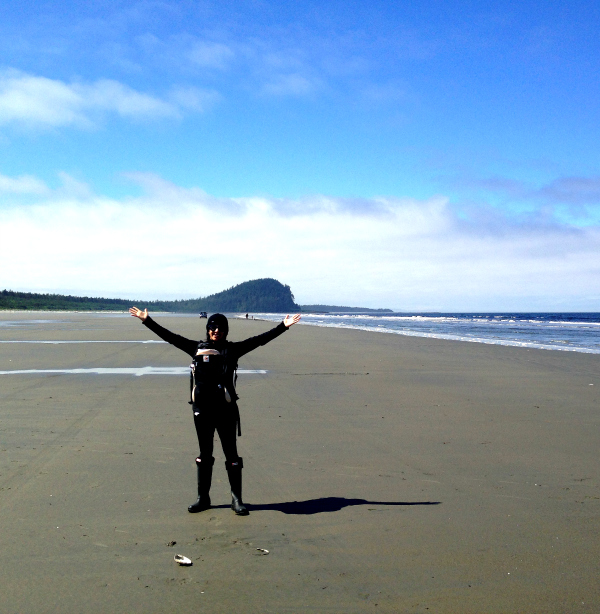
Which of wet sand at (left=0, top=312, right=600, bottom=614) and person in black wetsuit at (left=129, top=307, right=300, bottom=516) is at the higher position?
person in black wetsuit at (left=129, top=307, right=300, bottom=516)

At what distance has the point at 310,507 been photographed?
498 cm

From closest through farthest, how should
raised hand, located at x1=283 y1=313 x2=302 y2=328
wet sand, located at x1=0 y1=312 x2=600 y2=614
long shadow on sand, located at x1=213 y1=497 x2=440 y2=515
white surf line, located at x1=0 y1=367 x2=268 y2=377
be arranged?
wet sand, located at x1=0 y1=312 x2=600 y2=614 < long shadow on sand, located at x1=213 y1=497 x2=440 y2=515 < raised hand, located at x1=283 y1=313 x2=302 y2=328 < white surf line, located at x1=0 y1=367 x2=268 y2=377

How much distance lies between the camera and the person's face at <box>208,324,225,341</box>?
194 inches

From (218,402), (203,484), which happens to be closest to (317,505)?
(203,484)

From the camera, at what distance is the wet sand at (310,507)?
11.5ft

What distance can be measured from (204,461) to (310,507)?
1028mm

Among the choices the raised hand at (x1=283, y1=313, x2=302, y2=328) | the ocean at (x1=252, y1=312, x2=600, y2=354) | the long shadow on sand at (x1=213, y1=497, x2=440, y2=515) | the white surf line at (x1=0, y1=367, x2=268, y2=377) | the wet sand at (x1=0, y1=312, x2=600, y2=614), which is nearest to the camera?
the wet sand at (x1=0, y1=312, x2=600, y2=614)

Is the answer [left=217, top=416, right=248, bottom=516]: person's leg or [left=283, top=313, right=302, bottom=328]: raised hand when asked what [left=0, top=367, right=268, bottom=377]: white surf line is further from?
[left=217, top=416, right=248, bottom=516]: person's leg

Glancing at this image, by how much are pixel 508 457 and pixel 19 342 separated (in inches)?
A: 920

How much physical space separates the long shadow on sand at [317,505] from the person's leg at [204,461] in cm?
42

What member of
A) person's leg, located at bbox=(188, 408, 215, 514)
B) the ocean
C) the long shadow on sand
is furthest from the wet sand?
the ocean

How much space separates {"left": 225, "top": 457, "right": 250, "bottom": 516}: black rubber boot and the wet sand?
95 mm

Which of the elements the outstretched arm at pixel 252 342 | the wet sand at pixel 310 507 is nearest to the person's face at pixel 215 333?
the outstretched arm at pixel 252 342

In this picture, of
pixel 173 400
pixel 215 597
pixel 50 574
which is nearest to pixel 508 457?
pixel 215 597
